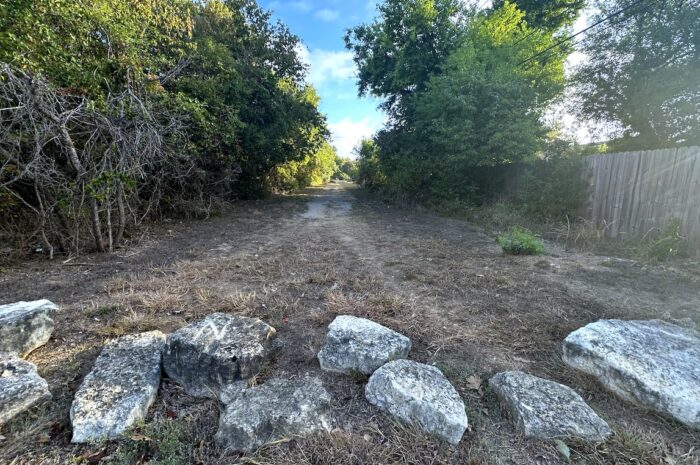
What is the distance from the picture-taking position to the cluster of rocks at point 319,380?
1487 millimetres

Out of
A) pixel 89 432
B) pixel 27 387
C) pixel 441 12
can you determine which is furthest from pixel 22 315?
pixel 441 12

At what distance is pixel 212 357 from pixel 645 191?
22.0 feet

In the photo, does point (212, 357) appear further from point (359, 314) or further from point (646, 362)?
point (646, 362)

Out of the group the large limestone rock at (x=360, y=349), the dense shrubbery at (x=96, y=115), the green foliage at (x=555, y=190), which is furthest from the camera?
the green foliage at (x=555, y=190)

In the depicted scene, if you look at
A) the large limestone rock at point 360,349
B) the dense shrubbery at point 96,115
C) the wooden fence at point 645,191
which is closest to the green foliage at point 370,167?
the dense shrubbery at point 96,115

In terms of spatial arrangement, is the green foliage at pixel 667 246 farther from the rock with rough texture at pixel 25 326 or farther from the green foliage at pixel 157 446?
the rock with rough texture at pixel 25 326

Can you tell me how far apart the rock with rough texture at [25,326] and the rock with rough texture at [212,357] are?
3.48ft

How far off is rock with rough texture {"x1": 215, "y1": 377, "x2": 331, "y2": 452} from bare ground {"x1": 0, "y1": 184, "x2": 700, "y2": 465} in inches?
2.2

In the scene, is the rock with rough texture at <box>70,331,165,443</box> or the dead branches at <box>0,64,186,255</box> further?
the dead branches at <box>0,64,186,255</box>

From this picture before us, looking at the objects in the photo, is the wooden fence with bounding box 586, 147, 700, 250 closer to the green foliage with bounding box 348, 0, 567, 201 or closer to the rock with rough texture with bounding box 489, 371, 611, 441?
the green foliage with bounding box 348, 0, 567, 201

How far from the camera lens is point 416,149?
11.2 m

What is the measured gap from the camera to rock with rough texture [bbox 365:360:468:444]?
1485 mm

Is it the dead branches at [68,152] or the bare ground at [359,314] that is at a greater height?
the dead branches at [68,152]

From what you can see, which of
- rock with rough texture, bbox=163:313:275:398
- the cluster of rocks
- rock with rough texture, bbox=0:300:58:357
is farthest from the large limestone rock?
rock with rough texture, bbox=0:300:58:357
